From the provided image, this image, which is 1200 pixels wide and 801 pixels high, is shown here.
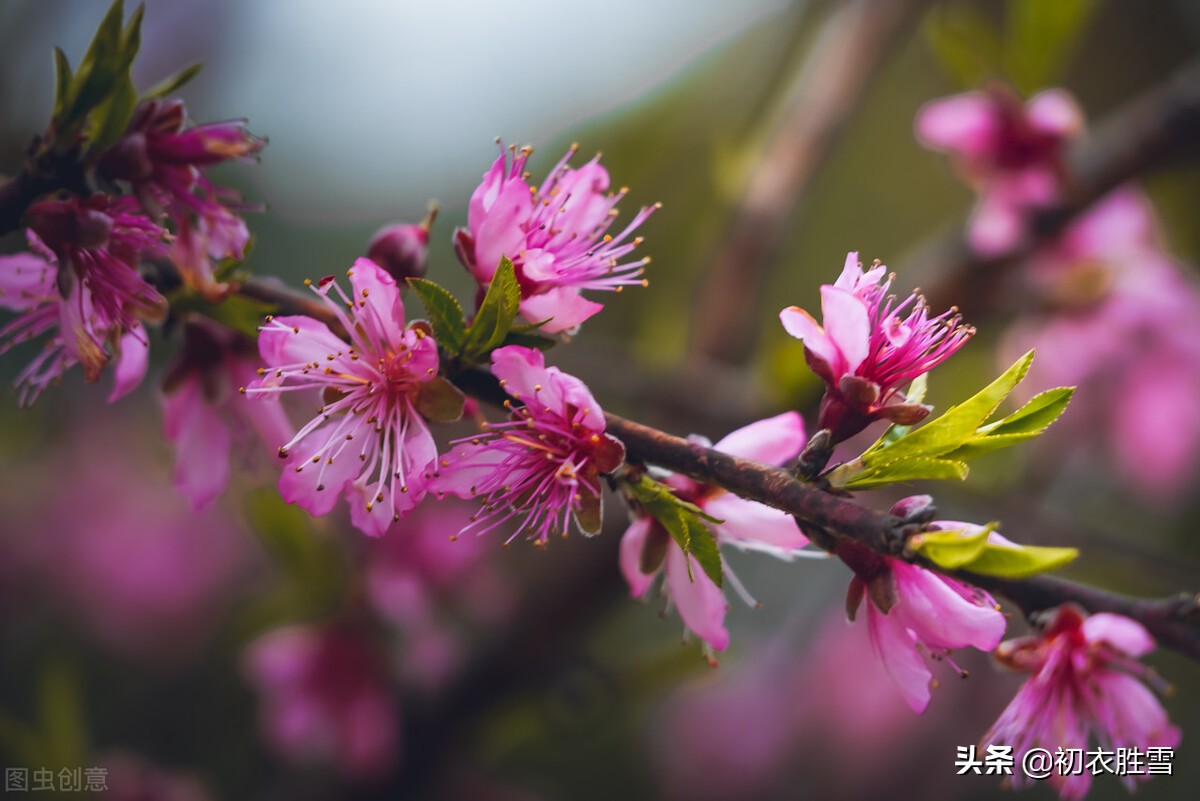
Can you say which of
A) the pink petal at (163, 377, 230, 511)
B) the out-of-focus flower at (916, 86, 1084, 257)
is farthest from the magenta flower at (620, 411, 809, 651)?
the out-of-focus flower at (916, 86, 1084, 257)

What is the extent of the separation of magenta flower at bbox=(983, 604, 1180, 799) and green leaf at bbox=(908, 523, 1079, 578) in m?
0.12

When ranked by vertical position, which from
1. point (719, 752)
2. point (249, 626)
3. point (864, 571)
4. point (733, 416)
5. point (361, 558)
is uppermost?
point (864, 571)

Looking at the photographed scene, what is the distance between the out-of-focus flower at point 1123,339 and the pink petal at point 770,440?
2.99 ft

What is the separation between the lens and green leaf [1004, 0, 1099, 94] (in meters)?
1.16

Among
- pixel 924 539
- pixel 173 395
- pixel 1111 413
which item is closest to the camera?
pixel 924 539

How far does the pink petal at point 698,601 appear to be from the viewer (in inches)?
23.0

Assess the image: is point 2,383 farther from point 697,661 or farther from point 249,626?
point 697,661

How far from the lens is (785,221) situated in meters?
1.49

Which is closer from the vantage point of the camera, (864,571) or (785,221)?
(864,571)

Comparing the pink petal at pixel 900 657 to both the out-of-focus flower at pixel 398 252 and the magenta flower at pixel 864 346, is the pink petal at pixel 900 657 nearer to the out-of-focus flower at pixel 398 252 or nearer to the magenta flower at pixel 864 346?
the magenta flower at pixel 864 346

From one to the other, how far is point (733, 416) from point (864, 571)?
76 centimetres

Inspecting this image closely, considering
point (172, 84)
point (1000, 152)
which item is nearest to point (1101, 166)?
point (1000, 152)

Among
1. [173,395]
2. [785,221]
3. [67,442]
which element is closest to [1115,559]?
[785,221]

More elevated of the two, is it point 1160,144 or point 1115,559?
point 1160,144
